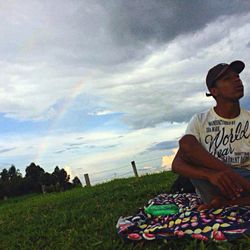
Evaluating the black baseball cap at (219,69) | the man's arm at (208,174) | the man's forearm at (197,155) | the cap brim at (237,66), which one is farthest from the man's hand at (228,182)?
the cap brim at (237,66)

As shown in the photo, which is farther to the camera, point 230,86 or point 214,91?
point 214,91

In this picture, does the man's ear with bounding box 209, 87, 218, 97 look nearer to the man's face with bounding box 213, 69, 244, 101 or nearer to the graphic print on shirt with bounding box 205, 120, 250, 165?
the man's face with bounding box 213, 69, 244, 101

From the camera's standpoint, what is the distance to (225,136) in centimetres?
576

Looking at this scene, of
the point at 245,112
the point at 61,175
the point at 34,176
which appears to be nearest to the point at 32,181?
the point at 34,176

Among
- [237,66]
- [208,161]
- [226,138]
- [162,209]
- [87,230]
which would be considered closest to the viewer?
[208,161]

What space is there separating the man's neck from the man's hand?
4.22 feet

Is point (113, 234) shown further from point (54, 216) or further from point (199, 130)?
point (54, 216)

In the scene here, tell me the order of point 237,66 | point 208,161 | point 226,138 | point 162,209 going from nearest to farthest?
1. point 208,161
2. point 237,66
3. point 226,138
4. point 162,209

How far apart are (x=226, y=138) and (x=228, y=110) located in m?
0.43

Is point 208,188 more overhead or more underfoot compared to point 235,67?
more underfoot

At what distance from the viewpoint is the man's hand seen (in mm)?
4730

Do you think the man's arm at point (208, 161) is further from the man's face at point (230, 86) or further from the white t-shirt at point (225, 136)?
the man's face at point (230, 86)

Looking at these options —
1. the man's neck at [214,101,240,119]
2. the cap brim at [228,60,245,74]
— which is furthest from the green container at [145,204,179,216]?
the cap brim at [228,60,245,74]

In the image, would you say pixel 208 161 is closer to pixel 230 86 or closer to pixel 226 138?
pixel 226 138
